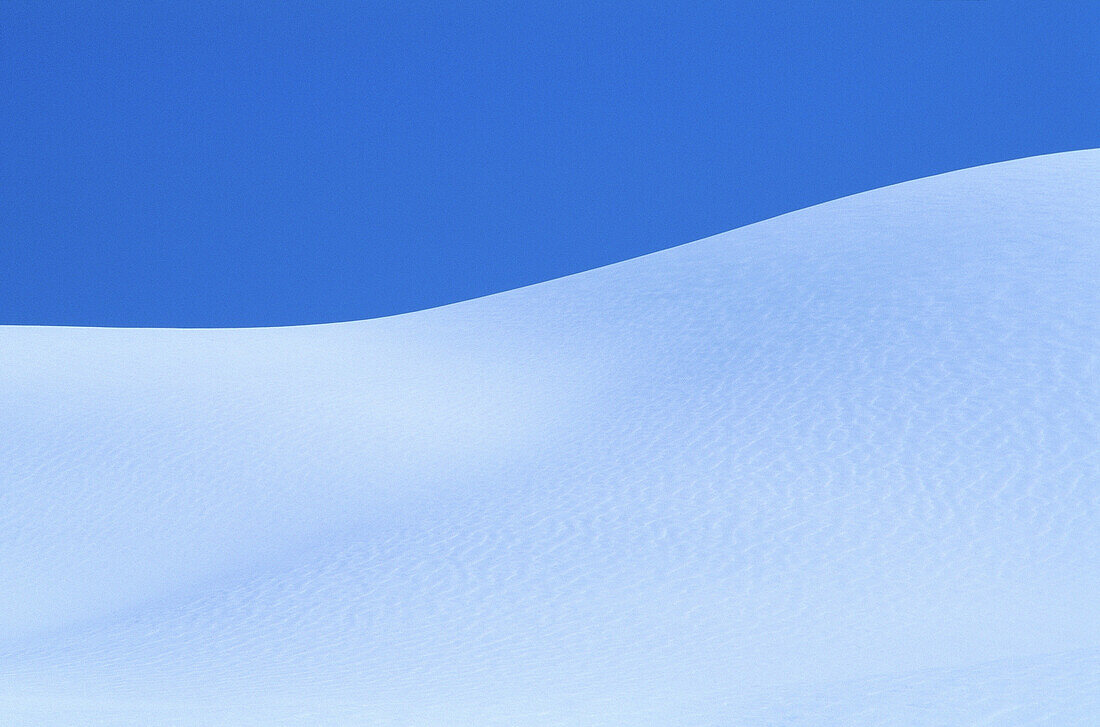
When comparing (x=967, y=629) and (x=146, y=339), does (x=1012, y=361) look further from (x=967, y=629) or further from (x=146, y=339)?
(x=146, y=339)

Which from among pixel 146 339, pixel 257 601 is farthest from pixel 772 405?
pixel 146 339

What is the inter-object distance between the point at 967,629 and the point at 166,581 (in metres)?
4.33

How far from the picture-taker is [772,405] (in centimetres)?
776

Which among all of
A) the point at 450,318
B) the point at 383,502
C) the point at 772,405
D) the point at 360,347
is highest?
the point at 450,318

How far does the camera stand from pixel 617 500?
6.80 meters

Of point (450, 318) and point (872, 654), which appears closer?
point (872, 654)

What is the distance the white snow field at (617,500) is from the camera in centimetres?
434

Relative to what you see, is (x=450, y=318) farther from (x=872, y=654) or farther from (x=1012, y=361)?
(x=872, y=654)

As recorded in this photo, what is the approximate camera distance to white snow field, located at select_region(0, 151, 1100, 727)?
4340 mm

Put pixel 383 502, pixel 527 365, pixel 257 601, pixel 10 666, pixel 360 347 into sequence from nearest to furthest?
pixel 10 666
pixel 257 601
pixel 383 502
pixel 527 365
pixel 360 347

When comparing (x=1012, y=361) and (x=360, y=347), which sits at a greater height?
(x=360, y=347)

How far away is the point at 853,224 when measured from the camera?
1088cm

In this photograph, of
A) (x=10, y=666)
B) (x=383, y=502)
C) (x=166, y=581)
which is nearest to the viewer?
(x=10, y=666)

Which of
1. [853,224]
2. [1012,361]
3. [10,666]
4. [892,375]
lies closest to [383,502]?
[10,666]
